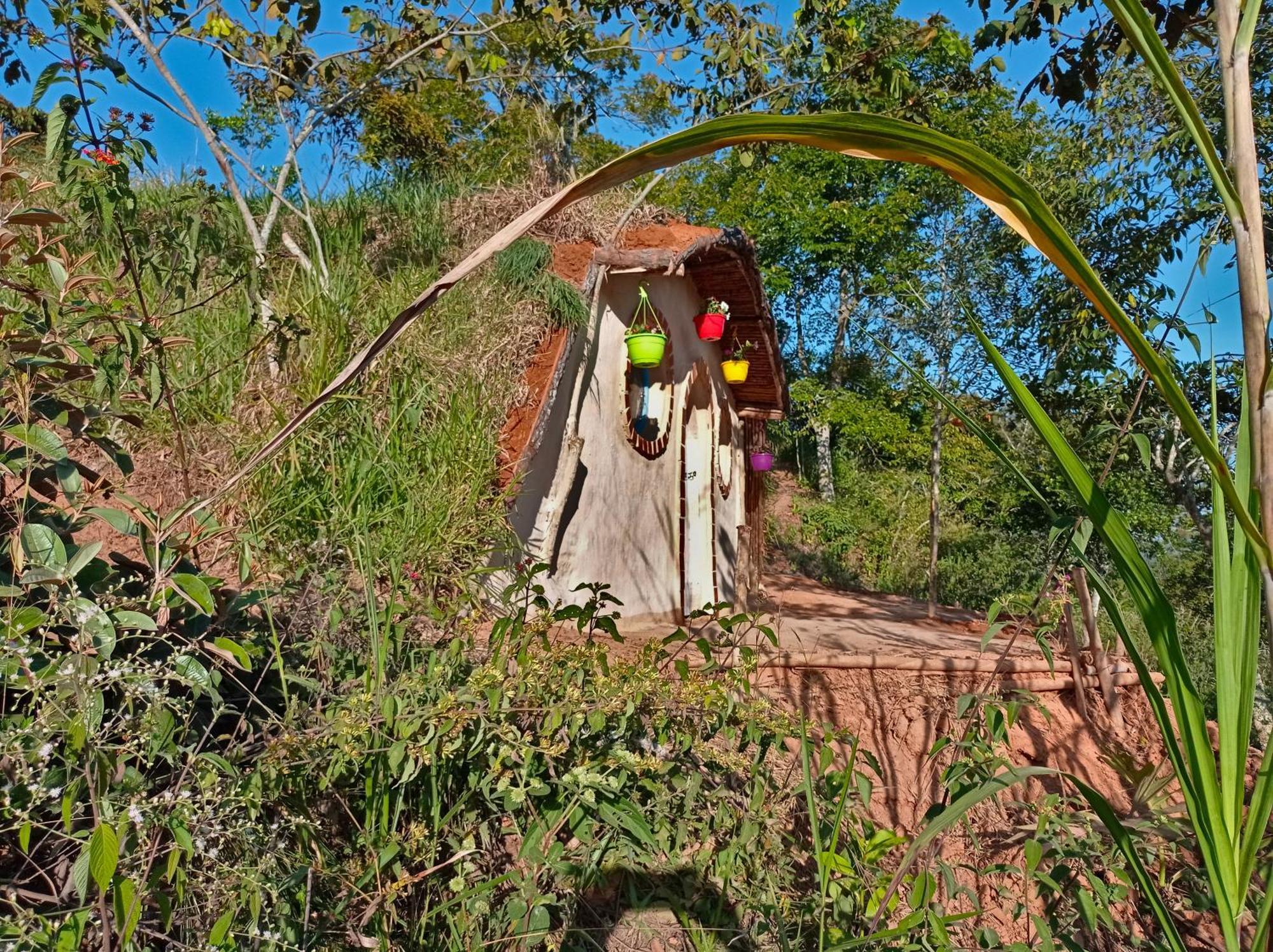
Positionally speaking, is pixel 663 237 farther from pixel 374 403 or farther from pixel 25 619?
pixel 25 619

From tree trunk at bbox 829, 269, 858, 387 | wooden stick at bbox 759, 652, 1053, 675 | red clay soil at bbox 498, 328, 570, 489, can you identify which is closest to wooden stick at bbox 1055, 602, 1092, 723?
wooden stick at bbox 759, 652, 1053, 675

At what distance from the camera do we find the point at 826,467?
57.0 ft

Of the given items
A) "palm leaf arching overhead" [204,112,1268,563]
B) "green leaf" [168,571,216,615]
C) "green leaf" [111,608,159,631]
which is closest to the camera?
"palm leaf arching overhead" [204,112,1268,563]

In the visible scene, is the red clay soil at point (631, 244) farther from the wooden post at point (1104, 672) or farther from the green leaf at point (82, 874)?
the green leaf at point (82, 874)

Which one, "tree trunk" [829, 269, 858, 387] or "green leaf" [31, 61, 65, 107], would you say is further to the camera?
"tree trunk" [829, 269, 858, 387]

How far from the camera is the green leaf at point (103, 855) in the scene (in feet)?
3.21

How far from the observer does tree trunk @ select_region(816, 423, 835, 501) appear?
17203mm

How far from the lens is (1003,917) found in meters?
3.10

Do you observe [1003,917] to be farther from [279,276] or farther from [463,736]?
[279,276]

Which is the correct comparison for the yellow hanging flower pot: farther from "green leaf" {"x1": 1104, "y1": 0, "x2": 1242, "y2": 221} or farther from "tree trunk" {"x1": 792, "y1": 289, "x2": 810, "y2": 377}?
"tree trunk" {"x1": 792, "y1": 289, "x2": 810, "y2": 377}

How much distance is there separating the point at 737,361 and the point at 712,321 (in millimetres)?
901

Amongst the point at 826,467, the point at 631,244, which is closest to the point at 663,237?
the point at 631,244

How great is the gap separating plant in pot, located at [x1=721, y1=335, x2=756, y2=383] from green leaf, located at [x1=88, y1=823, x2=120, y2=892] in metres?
6.53

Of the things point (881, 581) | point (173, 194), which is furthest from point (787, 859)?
point (881, 581)
